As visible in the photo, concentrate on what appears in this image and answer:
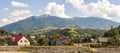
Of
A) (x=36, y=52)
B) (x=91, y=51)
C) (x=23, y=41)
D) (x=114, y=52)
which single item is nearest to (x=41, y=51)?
(x=36, y=52)

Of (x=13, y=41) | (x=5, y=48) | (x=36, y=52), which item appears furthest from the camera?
(x=13, y=41)

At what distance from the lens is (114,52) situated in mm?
62875

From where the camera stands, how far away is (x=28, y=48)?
68188 mm

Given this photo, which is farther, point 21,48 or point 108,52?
point 21,48

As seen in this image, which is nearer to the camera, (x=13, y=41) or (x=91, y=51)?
(x=91, y=51)

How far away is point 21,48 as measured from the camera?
224 ft

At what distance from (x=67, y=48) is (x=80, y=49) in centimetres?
300

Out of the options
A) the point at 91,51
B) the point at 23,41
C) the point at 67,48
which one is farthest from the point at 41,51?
the point at 23,41

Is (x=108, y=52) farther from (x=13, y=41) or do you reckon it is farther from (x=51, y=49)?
(x=13, y=41)

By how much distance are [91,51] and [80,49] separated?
105 inches

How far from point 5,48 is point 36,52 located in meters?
8.34

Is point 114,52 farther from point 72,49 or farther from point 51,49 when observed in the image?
point 51,49

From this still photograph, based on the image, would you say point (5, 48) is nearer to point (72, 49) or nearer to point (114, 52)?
point (72, 49)

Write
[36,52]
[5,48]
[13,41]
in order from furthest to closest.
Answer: [13,41] < [5,48] < [36,52]
